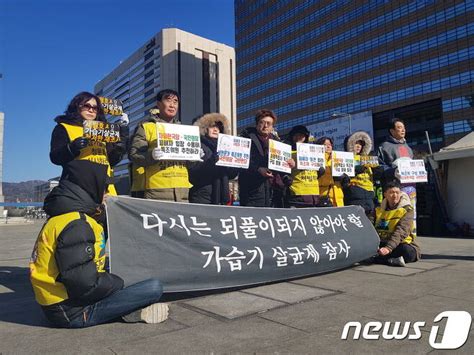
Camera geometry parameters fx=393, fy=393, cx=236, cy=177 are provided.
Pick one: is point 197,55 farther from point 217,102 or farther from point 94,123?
point 94,123

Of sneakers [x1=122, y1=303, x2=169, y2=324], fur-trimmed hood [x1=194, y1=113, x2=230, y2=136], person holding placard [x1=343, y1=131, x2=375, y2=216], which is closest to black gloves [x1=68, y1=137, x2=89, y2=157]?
sneakers [x1=122, y1=303, x2=169, y2=324]

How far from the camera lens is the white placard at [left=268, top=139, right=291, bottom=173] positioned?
548 cm

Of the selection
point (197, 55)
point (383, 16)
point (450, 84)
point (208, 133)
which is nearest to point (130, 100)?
point (197, 55)

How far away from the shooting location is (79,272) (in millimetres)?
2850

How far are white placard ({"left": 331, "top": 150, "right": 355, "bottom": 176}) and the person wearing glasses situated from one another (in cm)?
94

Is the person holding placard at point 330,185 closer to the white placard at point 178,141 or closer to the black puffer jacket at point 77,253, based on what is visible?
the white placard at point 178,141

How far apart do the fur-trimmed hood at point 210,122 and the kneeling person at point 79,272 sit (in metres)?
2.58

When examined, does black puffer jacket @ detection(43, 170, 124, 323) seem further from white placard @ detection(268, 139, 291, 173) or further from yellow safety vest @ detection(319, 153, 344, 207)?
yellow safety vest @ detection(319, 153, 344, 207)

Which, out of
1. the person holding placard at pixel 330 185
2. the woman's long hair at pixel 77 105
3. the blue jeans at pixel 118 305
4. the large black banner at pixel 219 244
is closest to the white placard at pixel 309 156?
the person holding placard at pixel 330 185

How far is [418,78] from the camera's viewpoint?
173 feet

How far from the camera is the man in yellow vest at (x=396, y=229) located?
571cm

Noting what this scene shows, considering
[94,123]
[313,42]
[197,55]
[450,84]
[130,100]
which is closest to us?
[94,123]

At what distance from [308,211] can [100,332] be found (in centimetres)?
316

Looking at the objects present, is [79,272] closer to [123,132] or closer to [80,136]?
[80,136]
